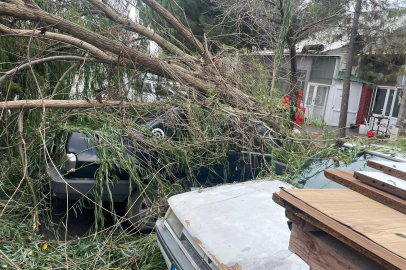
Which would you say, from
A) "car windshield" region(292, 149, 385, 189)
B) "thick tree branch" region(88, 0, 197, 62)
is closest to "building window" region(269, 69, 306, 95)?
"thick tree branch" region(88, 0, 197, 62)

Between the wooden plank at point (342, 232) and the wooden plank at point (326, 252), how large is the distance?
0.48 ft

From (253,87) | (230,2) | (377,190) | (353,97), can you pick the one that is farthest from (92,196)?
(353,97)

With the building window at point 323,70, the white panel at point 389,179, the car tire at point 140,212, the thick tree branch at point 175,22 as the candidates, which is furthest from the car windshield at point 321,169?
the building window at point 323,70

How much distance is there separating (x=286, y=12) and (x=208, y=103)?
317cm

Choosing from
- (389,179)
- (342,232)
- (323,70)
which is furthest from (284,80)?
(323,70)

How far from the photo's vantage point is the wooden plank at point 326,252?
4.17 ft

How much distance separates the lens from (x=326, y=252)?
1.37 meters

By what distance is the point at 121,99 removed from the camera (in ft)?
15.2

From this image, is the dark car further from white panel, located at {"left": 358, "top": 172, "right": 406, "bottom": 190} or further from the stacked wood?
white panel, located at {"left": 358, "top": 172, "right": 406, "bottom": 190}

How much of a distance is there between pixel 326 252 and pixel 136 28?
5.64 metres

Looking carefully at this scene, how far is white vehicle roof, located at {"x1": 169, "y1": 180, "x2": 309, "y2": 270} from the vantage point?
6.61 feet

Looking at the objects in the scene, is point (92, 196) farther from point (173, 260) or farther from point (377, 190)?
point (377, 190)

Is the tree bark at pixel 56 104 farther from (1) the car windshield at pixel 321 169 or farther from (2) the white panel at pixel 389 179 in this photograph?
(2) the white panel at pixel 389 179

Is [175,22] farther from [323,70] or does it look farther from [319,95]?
[319,95]
